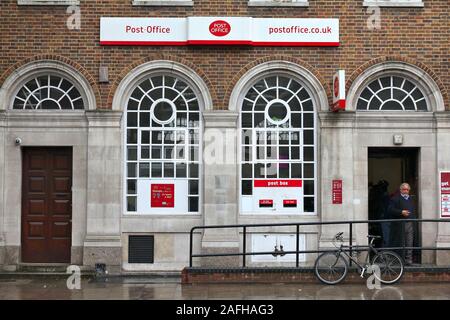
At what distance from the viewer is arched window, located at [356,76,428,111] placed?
14.5m

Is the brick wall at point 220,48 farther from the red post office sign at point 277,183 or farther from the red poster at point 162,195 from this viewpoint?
the red poster at point 162,195

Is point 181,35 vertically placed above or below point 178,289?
above

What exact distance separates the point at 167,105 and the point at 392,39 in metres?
4.84

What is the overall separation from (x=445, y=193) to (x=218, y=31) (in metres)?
5.69

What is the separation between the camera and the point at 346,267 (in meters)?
11.9

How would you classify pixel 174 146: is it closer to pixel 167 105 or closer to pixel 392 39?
pixel 167 105

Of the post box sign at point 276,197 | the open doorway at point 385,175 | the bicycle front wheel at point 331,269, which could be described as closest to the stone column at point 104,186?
the post box sign at point 276,197

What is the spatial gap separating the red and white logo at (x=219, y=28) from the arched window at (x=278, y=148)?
124cm

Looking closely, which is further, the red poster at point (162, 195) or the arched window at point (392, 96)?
the arched window at point (392, 96)

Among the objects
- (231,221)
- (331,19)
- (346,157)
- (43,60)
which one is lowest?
(231,221)

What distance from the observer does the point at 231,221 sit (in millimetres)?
14164

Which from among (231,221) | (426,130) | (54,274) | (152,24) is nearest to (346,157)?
(426,130)

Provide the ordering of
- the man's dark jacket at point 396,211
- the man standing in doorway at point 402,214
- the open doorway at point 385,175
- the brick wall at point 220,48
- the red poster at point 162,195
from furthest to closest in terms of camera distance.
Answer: the open doorway at point 385,175, the red poster at point 162,195, the brick wall at point 220,48, the man's dark jacket at point 396,211, the man standing in doorway at point 402,214

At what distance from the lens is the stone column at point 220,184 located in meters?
14.1
